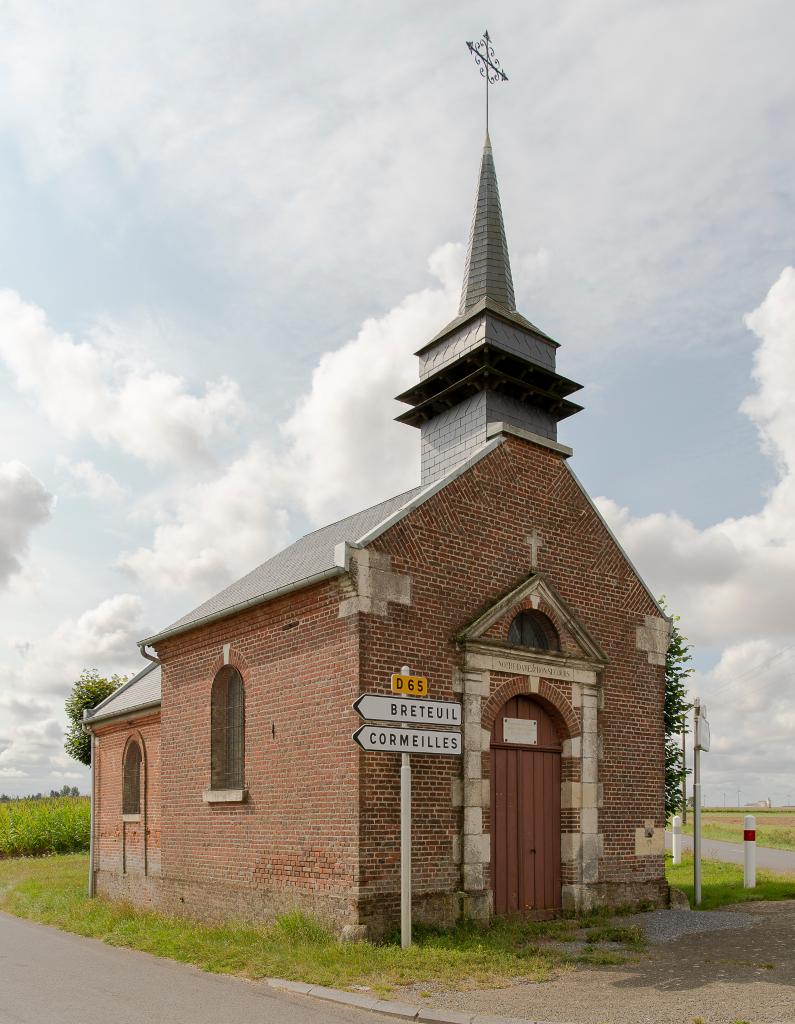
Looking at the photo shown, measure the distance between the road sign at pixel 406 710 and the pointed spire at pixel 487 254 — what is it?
8.38m

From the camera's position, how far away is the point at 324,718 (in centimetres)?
1143

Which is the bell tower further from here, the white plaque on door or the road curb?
the road curb

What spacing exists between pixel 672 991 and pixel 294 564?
8.46 metres

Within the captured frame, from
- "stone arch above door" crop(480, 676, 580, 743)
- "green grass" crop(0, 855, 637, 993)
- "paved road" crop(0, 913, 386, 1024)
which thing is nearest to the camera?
"paved road" crop(0, 913, 386, 1024)

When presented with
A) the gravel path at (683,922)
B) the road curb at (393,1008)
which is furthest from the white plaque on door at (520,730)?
the road curb at (393,1008)

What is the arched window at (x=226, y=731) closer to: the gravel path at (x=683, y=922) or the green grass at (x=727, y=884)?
the gravel path at (x=683, y=922)

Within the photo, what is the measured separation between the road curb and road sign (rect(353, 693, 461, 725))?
2.58 meters

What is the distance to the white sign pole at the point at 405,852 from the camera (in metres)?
9.95

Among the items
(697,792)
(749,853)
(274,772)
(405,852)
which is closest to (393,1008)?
(405,852)

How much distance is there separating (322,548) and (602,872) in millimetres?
6461

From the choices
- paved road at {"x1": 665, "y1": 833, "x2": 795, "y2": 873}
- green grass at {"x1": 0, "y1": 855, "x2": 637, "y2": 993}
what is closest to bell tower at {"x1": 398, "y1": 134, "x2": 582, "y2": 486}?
green grass at {"x1": 0, "y1": 855, "x2": 637, "y2": 993}

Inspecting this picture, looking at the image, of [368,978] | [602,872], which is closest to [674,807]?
[602,872]

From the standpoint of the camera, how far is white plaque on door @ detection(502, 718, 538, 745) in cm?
1251

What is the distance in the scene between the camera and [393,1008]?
7.68 m
